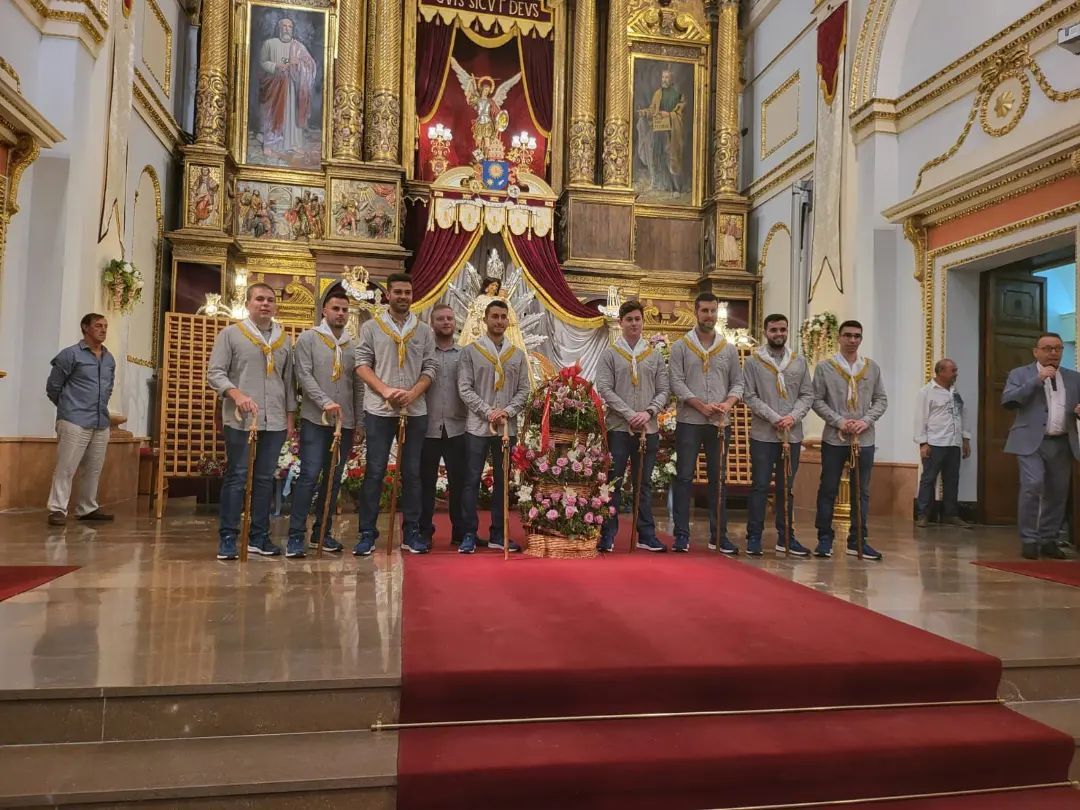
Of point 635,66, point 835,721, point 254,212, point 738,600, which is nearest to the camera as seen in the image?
point 835,721

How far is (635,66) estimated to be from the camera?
1273cm

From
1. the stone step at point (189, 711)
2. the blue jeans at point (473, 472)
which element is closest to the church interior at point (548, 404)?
the stone step at point (189, 711)

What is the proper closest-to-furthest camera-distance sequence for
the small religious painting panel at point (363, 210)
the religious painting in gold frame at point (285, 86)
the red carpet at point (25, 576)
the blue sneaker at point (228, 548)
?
the red carpet at point (25, 576)
the blue sneaker at point (228, 548)
the small religious painting panel at point (363, 210)
the religious painting in gold frame at point (285, 86)

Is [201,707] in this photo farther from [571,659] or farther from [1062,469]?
[1062,469]

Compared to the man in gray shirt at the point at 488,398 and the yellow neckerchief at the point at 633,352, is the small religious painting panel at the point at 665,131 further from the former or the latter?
the man in gray shirt at the point at 488,398

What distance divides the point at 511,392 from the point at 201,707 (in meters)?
3.17

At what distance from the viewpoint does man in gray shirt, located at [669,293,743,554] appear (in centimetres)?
553

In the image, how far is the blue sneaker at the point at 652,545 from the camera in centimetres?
550

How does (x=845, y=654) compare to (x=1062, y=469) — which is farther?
(x=1062, y=469)

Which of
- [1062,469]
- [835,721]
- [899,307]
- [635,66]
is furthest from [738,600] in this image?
[635,66]

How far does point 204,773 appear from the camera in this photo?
7.38 feet

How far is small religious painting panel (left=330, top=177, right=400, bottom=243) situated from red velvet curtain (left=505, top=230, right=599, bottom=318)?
1678 millimetres

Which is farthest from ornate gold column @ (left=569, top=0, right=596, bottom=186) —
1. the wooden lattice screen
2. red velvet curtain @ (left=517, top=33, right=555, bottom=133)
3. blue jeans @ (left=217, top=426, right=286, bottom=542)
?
blue jeans @ (left=217, top=426, right=286, bottom=542)

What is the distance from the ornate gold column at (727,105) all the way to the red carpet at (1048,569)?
27.1ft
